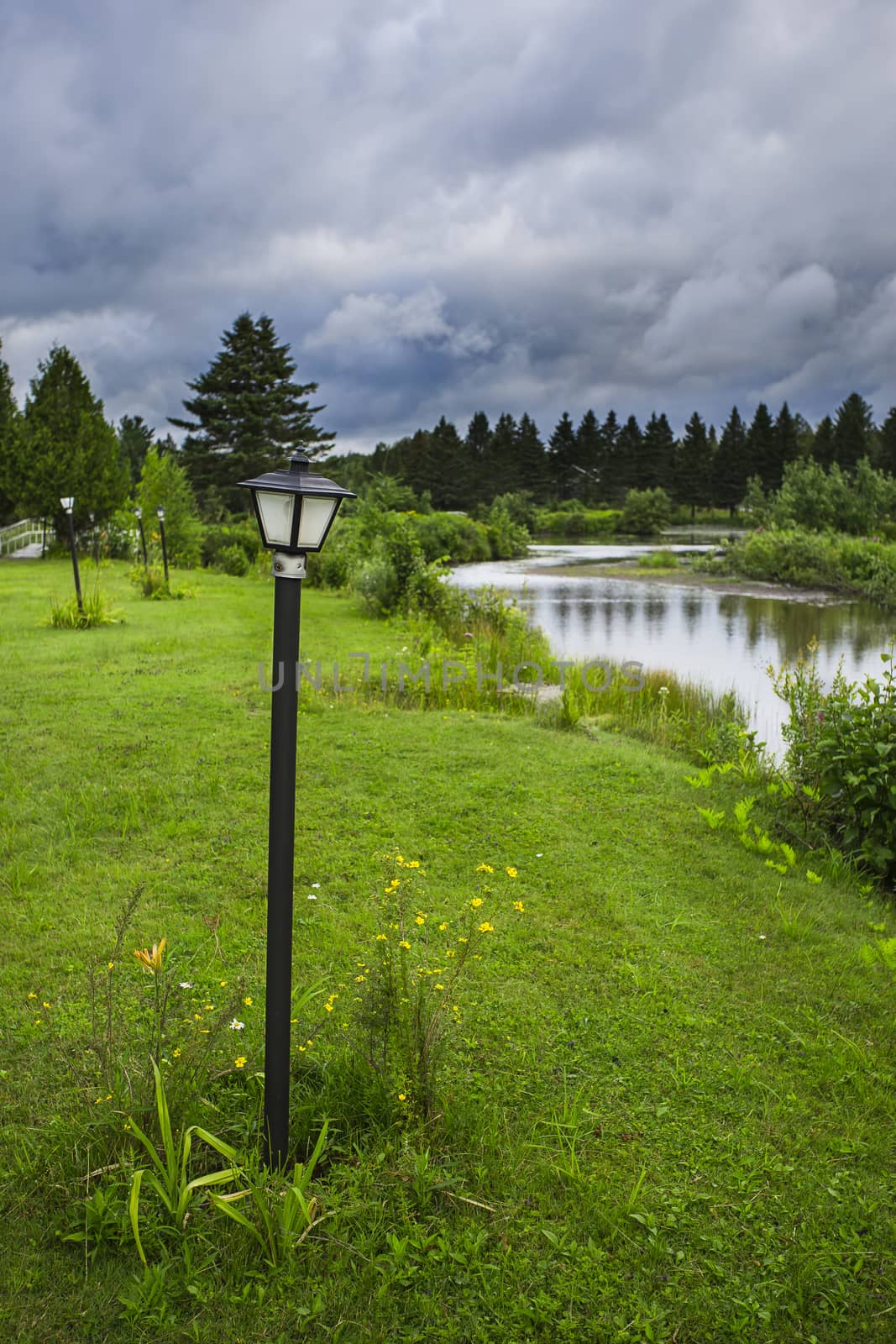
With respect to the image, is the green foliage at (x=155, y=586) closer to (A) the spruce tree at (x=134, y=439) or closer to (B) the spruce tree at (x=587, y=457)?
(A) the spruce tree at (x=134, y=439)

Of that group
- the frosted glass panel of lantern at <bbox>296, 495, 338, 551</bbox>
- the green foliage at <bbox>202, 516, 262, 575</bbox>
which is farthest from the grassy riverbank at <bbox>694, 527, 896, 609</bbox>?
the frosted glass panel of lantern at <bbox>296, 495, 338, 551</bbox>

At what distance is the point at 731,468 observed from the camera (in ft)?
158

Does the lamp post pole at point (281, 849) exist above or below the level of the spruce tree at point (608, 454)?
below

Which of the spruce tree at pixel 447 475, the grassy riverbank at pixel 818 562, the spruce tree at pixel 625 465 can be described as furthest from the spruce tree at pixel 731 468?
the grassy riverbank at pixel 818 562

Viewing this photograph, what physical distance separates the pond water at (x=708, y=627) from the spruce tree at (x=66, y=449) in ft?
32.9

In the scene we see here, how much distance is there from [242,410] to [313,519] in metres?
33.8

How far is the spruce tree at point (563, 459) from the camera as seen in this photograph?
54906 mm

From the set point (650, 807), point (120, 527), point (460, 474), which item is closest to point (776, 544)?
point (120, 527)

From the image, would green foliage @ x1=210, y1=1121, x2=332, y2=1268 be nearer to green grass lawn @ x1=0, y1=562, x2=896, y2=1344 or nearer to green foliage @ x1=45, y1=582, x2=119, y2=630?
green grass lawn @ x1=0, y1=562, x2=896, y2=1344

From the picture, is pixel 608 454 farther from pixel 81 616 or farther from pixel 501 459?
pixel 81 616

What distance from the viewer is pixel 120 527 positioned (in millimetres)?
20250

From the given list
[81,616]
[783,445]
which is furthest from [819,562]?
[783,445]

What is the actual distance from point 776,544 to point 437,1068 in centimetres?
2171

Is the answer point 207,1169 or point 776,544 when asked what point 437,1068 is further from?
point 776,544
